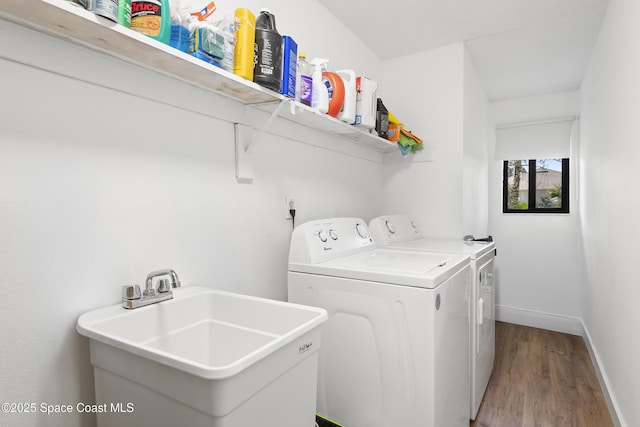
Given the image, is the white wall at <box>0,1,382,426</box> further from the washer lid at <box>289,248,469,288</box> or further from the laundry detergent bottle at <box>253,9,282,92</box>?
the washer lid at <box>289,248,469,288</box>

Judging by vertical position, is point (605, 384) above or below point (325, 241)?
below

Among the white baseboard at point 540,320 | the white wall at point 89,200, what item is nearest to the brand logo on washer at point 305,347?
the white wall at point 89,200

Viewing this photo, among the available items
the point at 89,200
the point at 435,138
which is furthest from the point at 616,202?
the point at 89,200

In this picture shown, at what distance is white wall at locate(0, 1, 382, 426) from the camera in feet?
2.89

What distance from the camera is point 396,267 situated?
1.53 m

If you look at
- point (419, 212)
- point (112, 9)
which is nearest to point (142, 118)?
point (112, 9)

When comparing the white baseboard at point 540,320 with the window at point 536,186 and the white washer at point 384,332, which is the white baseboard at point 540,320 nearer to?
the window at point 536,186

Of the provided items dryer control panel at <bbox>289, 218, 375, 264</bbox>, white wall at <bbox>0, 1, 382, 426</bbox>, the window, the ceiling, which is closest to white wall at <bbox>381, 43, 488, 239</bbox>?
the ceiling

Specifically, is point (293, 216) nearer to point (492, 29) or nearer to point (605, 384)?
point (492, 29)

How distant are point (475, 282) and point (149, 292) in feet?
5.55

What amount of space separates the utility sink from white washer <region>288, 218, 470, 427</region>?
17.6 inches

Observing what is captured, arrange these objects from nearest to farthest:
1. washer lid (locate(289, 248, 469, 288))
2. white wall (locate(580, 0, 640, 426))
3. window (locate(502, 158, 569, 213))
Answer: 1. washer lid (locate(289, 248, 469, 288))
2. white wall (locate(580, 0, 640, 426))
3. window (locate(502, 158, 569, 213))

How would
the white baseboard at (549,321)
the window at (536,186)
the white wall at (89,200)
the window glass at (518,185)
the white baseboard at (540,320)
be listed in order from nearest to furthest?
1. the white wall at (89,200)
2. the white baseboard at (549,321)
3. the white baseboard at (540,320)
4. the window at (536,186)
5. the window glass at (518,185)

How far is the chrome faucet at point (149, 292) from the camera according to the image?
3.44 feet
